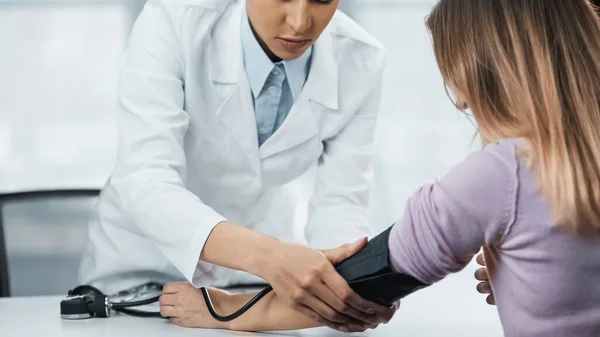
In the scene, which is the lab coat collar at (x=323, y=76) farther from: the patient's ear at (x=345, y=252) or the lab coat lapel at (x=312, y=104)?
the patient's ear at (x=345, y=252)

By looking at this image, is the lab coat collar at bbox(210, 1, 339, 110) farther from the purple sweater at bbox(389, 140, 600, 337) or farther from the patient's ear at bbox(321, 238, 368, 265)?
the purple sweater at bbox(389, 140, 600, 337)

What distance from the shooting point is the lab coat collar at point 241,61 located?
1.56m

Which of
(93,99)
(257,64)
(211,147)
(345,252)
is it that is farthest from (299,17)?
(93,99)

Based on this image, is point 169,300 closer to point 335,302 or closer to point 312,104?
point 335,302

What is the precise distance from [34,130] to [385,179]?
4.68ft

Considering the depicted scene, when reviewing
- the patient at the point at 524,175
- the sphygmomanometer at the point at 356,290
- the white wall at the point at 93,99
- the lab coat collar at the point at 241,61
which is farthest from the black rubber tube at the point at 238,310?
the white wall at the point at 93,99

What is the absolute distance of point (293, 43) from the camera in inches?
58.1

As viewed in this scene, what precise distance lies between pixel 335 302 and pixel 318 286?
1.3 inches

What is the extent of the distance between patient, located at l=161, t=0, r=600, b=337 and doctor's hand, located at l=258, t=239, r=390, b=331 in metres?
0.13

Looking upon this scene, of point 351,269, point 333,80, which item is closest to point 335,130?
point 333,80

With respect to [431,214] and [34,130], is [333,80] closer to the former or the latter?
[431,214]

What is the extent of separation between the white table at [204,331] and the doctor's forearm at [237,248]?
0.35 ft

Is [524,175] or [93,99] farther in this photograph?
[93,99]

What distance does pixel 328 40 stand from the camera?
165 centimetres
